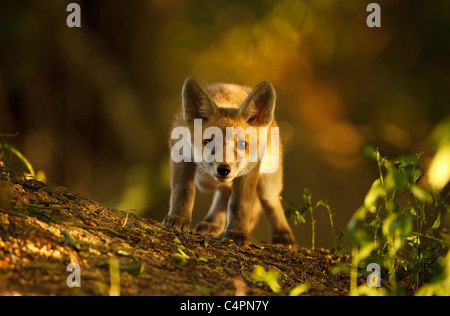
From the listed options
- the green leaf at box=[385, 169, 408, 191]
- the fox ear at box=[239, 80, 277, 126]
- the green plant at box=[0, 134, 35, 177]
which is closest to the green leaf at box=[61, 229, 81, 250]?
the green plant at box=[0, 134, 35, 177]

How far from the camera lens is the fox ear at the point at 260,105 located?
4.99 metres

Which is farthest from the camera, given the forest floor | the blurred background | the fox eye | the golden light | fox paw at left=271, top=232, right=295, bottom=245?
the blurred background

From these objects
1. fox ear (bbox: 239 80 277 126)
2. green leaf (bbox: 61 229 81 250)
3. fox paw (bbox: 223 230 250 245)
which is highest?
fox ear (bbox: 239 80 277 126)

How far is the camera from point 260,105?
17.0 feet

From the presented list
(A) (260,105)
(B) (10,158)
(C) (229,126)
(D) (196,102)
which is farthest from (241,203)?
(B) (10,158)

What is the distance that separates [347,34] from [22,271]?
8.65 m

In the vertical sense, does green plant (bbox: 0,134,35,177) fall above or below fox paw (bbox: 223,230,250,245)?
above

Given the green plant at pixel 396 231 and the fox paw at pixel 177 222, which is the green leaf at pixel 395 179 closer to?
the green plant at pixel 396 231

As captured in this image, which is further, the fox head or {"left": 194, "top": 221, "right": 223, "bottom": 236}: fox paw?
{"left": 194, "top": 221, "right": 223, "bottom": 236}: fox paw

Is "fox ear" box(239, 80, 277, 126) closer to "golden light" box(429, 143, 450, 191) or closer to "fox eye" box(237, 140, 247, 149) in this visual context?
"fox eye" box(237, 140, 247, 149)

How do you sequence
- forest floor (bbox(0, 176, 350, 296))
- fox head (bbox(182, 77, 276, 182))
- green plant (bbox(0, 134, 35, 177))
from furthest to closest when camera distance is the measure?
fox head (bbox(182, 77, 276, 182)) < green plant (bbox(0, 134, 35, 177)) < forest floor (bbox(0, 176, 350, 296))

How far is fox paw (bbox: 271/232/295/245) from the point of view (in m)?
5.89

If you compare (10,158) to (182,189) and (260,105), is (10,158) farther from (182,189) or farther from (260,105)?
(260,105)

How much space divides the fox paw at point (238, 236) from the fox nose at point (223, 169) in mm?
624
